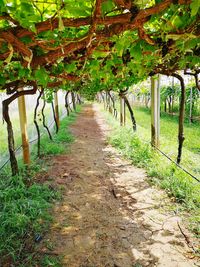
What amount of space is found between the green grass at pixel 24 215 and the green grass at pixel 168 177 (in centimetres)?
171

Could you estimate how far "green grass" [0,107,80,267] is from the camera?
2771 mm

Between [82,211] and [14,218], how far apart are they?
0.92m

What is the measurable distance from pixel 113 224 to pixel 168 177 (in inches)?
61.9

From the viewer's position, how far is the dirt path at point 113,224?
2.75 m

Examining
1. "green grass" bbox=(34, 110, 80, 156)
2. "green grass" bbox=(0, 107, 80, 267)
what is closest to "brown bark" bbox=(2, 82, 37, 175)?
"green grass" bbox=(0, 107, 80, 267)

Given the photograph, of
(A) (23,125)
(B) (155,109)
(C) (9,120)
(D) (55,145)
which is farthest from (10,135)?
(D) (55,145)

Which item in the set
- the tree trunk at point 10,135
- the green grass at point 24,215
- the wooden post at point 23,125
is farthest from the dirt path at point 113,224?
the tree trunk at point 10,135

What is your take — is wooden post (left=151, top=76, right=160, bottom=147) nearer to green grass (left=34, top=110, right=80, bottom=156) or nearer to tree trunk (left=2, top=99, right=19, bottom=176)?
green grass (left=34, top=110, right=80, bottom=156)

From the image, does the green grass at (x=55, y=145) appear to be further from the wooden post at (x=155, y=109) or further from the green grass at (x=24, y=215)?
the wooden post at (x=155, y=109)

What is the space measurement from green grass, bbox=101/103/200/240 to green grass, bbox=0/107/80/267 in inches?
67.1

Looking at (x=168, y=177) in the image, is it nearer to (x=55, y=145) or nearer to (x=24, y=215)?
(x=24, y=215)

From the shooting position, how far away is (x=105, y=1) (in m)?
1.15

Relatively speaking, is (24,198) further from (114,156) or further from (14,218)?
(114,156)

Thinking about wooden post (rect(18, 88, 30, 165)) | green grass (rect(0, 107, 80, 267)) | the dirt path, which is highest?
wooden post (rect(18, 88, 30, 165))
